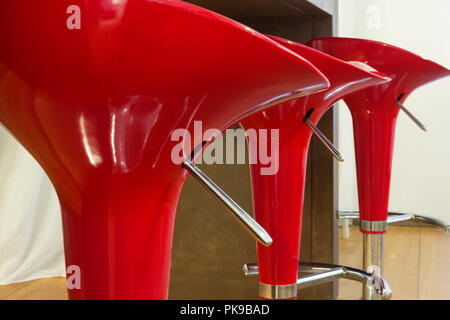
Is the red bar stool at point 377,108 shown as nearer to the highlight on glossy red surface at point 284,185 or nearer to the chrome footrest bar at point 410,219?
the chrome footrest bar at point 410,219

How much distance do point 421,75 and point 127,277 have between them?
1.03 meters

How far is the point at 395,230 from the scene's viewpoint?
111 inches

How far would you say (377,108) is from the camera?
1.31m

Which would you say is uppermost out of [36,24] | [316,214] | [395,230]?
[36,24]

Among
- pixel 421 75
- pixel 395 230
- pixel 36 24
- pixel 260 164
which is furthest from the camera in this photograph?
pixel 395 230

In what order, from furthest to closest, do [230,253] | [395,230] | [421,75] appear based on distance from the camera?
[395,230] → [230,253] → [421,75]

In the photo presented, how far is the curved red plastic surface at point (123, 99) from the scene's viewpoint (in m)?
0.40

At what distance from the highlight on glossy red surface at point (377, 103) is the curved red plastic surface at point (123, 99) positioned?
0.78m

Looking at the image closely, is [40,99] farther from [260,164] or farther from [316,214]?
[316,214]

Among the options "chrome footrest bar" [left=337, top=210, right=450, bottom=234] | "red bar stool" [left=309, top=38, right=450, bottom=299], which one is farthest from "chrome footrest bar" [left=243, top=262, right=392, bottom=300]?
"chrome footrest bar" [left=337, top=210, right=450, bottom=234]

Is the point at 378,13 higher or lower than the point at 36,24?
higher

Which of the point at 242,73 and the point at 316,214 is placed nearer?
the point at 242,73

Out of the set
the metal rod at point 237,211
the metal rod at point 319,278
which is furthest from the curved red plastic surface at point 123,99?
the metal rod at point 319,278
